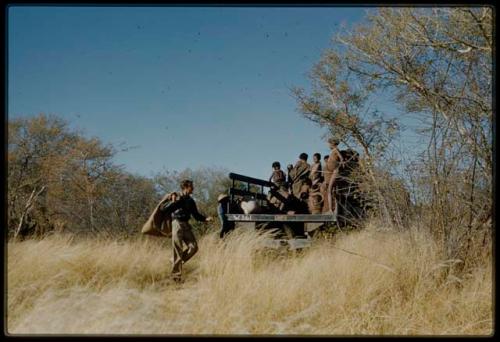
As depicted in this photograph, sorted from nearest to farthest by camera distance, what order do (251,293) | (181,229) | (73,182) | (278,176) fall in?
(251,293), (181,229), (278,176), (73,182)

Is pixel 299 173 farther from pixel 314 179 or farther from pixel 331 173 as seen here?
pixel 331 173

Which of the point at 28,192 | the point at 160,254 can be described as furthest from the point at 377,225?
the point at 28,192

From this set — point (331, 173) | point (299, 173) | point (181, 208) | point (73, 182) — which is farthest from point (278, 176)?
point (73, 182)

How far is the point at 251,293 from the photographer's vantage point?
489 cm

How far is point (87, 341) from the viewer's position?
3316 mm

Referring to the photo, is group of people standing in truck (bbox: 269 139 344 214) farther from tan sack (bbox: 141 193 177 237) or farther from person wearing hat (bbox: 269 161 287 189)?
tan sack (bbox: 141 193 177 237)

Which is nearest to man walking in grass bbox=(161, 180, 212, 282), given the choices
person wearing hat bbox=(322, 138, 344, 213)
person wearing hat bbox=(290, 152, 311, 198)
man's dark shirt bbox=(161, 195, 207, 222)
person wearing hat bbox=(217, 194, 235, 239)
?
man's dark shirt bbox=(161, 195, 207, 222)

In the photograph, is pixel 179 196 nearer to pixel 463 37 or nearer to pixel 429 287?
pixel 429 287

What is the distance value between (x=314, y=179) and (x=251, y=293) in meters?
4.02

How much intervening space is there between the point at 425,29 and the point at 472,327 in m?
4.31

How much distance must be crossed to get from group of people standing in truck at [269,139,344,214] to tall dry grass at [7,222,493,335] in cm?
144

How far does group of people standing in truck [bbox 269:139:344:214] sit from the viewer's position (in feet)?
24.9

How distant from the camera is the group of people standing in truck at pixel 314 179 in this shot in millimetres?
7590

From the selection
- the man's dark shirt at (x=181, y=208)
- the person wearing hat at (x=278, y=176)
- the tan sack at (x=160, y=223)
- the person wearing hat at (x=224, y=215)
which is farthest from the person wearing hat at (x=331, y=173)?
the tan sack at (x=160, y=223)
